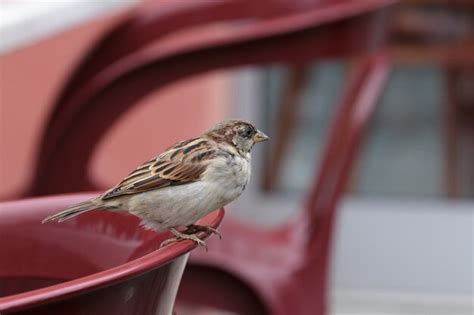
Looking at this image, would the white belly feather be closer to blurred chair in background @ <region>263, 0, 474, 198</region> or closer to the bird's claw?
the bird's claw

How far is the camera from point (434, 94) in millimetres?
3391

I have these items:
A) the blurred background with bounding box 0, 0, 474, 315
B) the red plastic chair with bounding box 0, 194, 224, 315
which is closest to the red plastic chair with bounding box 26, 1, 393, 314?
the red plastic chair with bounding box 0, 194, 224, 315

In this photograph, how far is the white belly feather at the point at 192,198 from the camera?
88 cm

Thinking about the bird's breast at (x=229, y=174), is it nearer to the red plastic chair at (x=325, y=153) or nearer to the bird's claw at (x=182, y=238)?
the bird's claw at (x=182, y=238)

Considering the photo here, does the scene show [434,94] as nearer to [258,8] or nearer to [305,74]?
[305,74]

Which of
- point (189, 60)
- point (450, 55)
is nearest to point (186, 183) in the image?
point (189, 60)

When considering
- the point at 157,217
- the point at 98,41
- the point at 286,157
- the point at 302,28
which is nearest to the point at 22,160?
the point at 286,157

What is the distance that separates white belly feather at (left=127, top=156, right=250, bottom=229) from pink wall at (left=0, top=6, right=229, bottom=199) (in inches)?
81.0

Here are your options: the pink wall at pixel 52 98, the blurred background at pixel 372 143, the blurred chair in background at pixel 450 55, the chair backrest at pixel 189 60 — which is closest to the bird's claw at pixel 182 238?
the chair backrest at pixel 189 60

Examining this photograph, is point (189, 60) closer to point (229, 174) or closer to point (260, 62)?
point (260, 62)

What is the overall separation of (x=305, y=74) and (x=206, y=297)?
1827 millimetres

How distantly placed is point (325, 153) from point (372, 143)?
158cm

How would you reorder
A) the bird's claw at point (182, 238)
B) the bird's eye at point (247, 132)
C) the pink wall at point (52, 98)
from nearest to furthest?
the bird's claw at point (182, 238) < the bird's eye at point (247, 132) < the pink wall at point (52, 98)

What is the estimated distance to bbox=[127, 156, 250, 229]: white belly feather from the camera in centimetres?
88
